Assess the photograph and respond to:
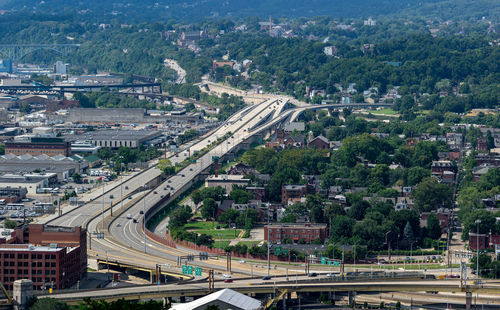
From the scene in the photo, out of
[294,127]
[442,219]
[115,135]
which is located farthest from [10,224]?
[294,127]

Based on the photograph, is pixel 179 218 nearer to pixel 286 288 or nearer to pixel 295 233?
pixel 295 233

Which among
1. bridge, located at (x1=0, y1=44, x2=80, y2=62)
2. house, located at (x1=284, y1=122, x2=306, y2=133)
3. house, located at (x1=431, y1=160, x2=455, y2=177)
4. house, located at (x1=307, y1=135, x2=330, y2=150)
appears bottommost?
house, located at (x1=431, y1=160, x2=455, y2=177)

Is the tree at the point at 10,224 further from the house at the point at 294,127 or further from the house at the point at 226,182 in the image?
the house at the point at 294,127

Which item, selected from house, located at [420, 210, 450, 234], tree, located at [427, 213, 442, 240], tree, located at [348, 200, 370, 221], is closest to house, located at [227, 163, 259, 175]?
tree, located at [348, 200, 370, 221]

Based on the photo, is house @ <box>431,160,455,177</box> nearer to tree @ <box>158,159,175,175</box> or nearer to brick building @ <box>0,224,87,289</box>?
tree @ <box>158,159,175,175</box>

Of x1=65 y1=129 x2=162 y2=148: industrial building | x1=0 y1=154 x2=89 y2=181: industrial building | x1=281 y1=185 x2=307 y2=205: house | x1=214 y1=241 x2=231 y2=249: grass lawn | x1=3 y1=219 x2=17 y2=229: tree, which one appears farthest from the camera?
x1=65 y1=129 x2=162 y2=148: industrial building
